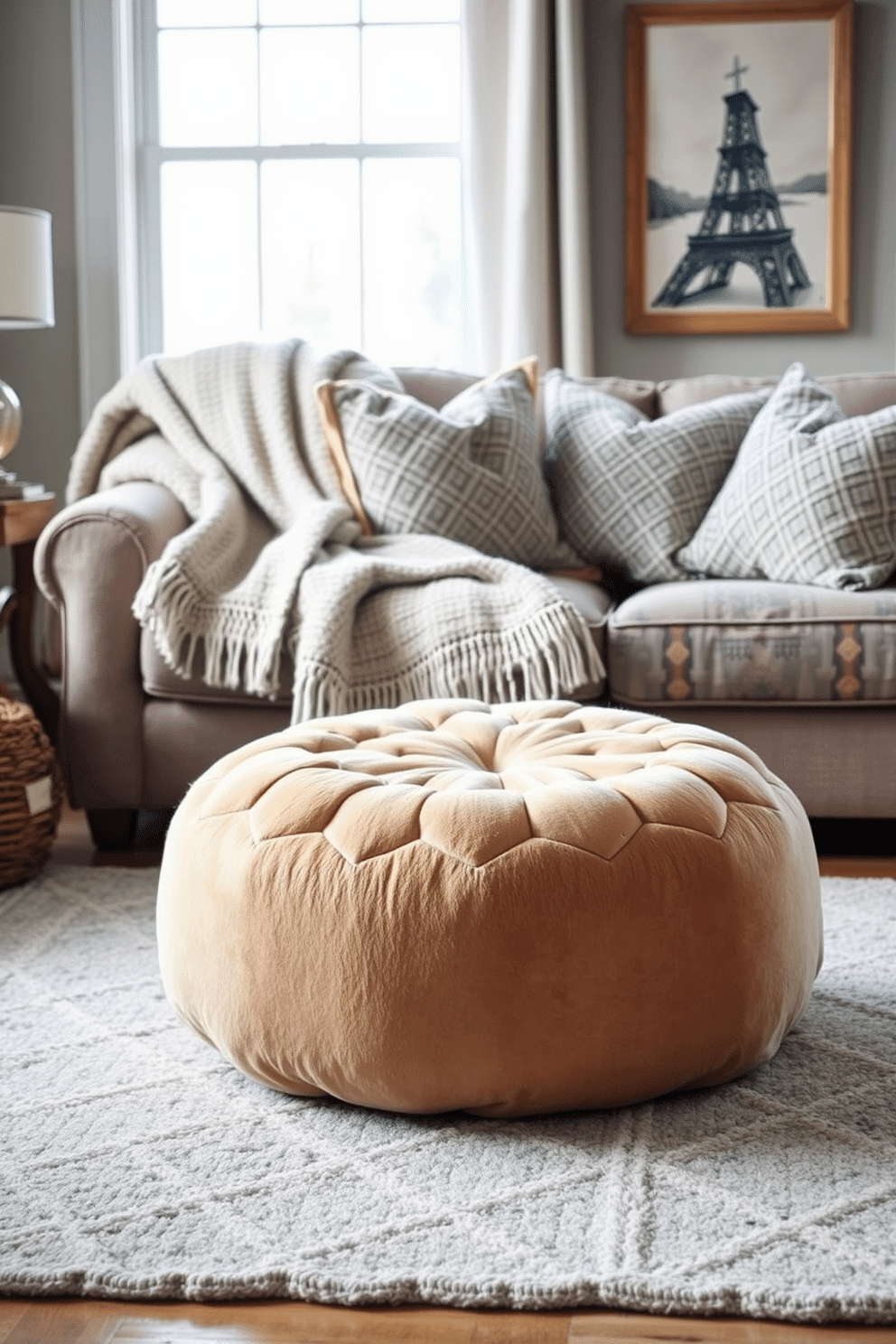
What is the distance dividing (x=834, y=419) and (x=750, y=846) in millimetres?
1569

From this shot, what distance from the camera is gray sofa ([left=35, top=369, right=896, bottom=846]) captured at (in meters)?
2.44

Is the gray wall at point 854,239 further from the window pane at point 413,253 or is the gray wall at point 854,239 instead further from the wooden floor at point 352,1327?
the wooden floor at point 352,1327

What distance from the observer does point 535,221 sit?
359 cm

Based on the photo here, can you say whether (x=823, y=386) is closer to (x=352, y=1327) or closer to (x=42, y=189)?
(x=42, y=189)

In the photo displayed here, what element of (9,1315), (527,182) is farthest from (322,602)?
(527,182)

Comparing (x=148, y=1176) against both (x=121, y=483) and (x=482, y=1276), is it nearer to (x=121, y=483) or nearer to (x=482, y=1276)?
(x=482, y=1276)

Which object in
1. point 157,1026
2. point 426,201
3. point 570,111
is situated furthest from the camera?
point 426,201

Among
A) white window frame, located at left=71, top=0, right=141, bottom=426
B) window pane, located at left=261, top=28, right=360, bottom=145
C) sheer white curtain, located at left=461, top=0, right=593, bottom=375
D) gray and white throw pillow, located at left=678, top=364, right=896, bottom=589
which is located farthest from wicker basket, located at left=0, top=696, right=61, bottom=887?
window pane, located at left=261, top=28, right=360, bottom=145

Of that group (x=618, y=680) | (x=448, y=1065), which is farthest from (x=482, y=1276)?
(x=618, y=680)

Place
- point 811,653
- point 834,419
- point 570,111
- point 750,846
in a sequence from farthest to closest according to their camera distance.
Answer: point 570,111, point 834,419, point 811,653, point 750,846

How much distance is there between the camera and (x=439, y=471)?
280cm

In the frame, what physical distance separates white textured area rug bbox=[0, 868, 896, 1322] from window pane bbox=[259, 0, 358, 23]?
9.88 feet

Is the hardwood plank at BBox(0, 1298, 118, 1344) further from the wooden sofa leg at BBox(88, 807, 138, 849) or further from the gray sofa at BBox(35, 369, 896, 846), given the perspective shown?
the wooden sofa leg at BBox(88, 807, 138, 849)

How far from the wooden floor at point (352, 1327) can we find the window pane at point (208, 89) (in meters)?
3.36
